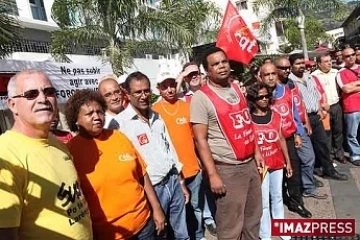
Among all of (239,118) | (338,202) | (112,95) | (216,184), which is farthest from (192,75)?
(338,202)

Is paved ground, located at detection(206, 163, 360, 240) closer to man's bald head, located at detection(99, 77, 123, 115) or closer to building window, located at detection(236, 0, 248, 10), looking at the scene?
man's bald head, located at detection(99, 77, 123, 115)

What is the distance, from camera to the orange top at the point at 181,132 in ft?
11.6

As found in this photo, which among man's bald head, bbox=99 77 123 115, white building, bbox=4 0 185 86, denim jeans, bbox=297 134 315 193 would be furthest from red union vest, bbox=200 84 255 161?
white building, bbox=4 0 185 86

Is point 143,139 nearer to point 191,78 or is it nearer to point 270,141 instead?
point 270,141

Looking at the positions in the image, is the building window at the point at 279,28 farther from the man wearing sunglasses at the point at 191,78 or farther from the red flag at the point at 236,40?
the man wearing sunglasses at the point at 191,78

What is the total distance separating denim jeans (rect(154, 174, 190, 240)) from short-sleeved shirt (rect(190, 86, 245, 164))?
388 mm

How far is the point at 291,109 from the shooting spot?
4.23 meters

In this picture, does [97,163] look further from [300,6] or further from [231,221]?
[300,6]

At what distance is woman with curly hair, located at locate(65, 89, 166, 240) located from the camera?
2.28 m

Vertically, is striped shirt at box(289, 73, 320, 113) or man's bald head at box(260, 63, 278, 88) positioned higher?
man's bald head at box(260, 63, 278, 88)

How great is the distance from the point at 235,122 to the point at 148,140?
2.11 ft

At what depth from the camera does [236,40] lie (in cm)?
559

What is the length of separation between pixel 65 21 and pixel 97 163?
11.1 meters

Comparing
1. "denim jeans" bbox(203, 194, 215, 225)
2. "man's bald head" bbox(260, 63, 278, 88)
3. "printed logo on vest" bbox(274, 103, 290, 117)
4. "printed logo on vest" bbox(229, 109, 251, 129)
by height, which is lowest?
"denim jeans" bbox(203, 194, 215, 225)
